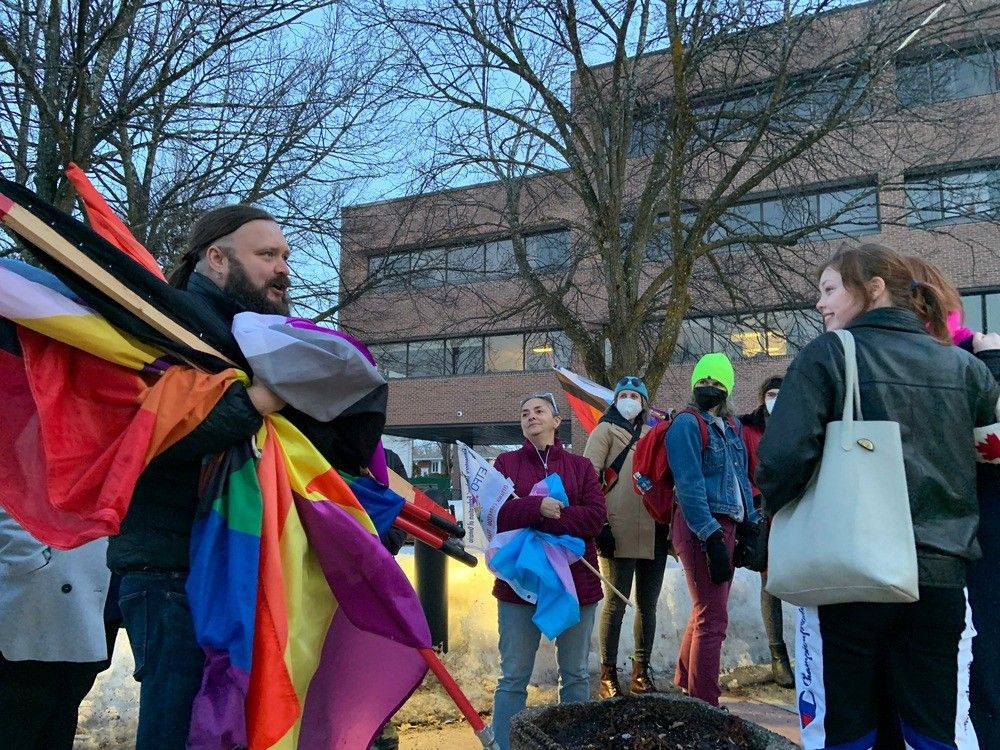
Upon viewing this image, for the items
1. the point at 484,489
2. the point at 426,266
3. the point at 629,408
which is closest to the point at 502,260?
the point at 426,266

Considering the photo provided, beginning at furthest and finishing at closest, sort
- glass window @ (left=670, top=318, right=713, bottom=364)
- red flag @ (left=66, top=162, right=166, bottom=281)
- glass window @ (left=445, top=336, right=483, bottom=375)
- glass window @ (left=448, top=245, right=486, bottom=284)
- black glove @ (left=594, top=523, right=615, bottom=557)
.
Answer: glass window @ (left=445, top=336, right=483, bottom=375)
glass window @ (left=670, top=318, right=713, bottom=364)
glass window @ (left=448, top=245, right=486, bottom=284)
black glove @ (left=594, top=523, right=615, bottom=557)
red flag @ (left=66, top=162, right=166, bottom=281)

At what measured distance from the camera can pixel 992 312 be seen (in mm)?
20828

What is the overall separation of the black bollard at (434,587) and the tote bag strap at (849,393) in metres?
3.60

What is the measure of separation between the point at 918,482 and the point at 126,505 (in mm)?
2049

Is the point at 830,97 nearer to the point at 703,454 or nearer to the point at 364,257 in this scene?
the point at 364,257

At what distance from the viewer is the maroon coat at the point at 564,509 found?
3734 millimetres

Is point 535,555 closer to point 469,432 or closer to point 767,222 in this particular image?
point 767,222

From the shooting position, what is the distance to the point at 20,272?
1.84m

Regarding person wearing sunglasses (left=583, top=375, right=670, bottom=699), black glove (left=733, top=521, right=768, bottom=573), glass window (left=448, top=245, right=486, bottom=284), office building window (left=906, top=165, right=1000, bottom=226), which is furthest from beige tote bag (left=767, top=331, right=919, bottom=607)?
glass window (left=448, top=245, right=486, bottom=284)

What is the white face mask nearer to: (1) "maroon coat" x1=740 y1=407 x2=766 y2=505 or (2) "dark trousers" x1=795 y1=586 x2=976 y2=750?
(1) "maroon coat" x1=740 y1=407 x2=766 y2=505

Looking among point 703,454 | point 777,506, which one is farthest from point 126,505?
point 703,454

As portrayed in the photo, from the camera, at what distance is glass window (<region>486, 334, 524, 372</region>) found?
27.3 meters

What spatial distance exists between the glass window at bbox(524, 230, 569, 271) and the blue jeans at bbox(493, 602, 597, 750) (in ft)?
30.0

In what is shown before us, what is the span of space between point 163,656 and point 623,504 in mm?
3509
